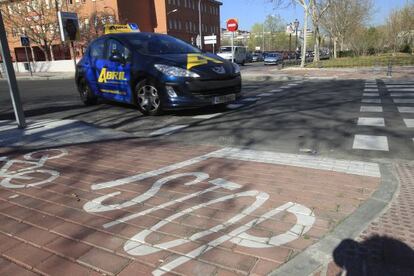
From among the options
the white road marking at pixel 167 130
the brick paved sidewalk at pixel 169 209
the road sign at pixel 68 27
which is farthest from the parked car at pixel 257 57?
the brick paved sidewalk at pixel 169 209

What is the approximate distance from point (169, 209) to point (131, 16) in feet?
178

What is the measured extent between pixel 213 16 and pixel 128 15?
32.6 m

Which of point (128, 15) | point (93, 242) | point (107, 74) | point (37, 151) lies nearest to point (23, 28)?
point (128, 15)

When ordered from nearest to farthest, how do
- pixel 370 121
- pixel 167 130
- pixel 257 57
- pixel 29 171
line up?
pixel 29 171, pixel 167 130, pixel 370 121, pixel 257 57

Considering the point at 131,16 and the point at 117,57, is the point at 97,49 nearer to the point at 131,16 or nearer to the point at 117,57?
the point at 117,57

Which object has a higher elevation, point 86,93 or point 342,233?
point 86,93

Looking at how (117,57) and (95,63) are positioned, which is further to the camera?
(95,63)

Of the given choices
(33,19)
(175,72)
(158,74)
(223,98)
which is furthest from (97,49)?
(33,19)

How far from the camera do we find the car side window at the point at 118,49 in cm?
793

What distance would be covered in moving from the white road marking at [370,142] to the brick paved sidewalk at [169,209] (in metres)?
0.93

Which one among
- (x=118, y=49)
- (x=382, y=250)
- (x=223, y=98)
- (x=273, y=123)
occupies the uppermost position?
(x=118, y=49)

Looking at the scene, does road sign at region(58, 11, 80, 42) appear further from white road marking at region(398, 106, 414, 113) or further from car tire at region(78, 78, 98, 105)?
white road marking at region(398, 106, 414, 113)

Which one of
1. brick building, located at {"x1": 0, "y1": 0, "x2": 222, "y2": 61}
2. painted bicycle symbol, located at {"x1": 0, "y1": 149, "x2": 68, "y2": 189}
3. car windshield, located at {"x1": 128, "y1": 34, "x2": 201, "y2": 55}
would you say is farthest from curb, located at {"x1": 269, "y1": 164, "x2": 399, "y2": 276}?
brick building, located at {"x1": 0, "y1": 0, "x2": 222, "y2": 61}

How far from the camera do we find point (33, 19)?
42.1 metres
